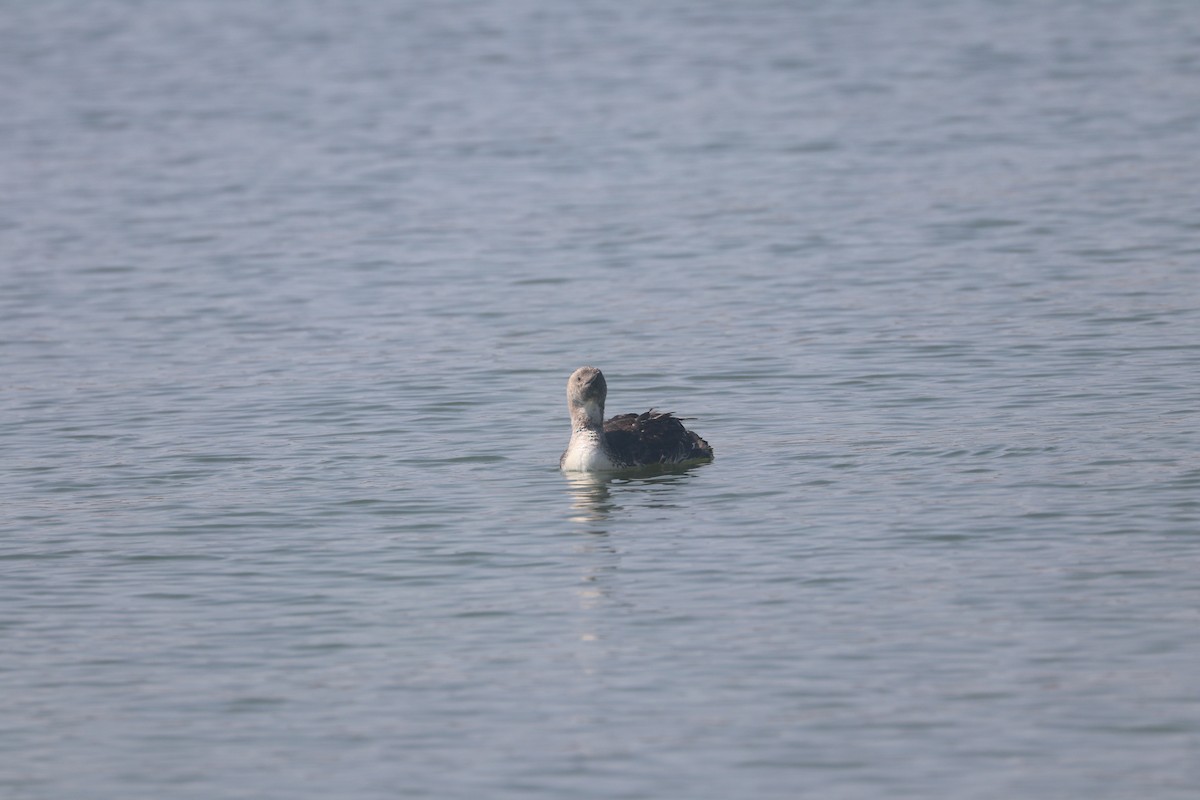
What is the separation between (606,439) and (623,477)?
388 millimetres

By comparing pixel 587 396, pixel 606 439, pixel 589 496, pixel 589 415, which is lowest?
pixel 589 496

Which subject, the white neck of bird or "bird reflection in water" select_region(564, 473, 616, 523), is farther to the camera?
the white neck of bird

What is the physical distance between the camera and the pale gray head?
580 inches

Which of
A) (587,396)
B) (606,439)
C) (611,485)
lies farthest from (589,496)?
(587,396)

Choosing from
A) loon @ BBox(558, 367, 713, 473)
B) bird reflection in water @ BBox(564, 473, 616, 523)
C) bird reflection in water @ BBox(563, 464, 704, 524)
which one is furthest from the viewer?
loon @ BBox(558, 367, 713, 473)

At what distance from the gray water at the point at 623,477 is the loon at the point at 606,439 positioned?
23cm

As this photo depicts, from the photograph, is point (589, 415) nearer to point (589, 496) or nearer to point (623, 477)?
point (623, 477)

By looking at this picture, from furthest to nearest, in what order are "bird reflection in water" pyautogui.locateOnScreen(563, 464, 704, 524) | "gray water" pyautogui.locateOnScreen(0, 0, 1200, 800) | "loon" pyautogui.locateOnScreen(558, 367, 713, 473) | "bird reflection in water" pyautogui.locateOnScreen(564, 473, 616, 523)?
"loon" pyautogui.locateOnScreen(558, 367, 713, 473), "bird reflection in water" pyautogui.locateOnScreen(563, 464, 704, 524), "bird reflection in water" pyautogui.locateOnScreen(564, 473, 616, 523), "gray water" pyautogui.locateOnScreen(0, 0, 1200, 800)

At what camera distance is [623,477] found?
49.2 feet

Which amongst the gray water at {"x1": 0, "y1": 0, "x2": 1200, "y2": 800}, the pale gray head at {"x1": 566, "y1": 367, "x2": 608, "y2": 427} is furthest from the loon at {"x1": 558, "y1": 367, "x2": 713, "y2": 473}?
the gray water at {"x1": 0, "y1": 0, "x2": 1200, "y2": 800}

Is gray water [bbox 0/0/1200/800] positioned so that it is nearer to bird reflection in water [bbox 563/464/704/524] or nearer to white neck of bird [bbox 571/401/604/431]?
bird reflection in water [bbox 563/464/704/524]

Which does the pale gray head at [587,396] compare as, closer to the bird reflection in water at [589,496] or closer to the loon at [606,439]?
the loon at [606,439]

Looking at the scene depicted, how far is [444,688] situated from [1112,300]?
11.8 metres

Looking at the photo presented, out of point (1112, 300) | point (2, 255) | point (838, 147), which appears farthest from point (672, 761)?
point (838, 147)
